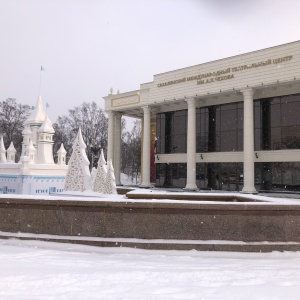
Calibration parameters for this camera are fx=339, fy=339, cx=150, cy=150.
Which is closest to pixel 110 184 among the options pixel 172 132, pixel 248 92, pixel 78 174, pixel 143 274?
pixel 78 174

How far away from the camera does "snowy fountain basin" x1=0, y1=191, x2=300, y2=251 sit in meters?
7.70

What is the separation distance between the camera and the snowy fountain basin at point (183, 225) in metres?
7.70

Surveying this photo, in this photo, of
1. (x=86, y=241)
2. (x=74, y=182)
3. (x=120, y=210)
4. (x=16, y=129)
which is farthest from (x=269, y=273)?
(x=16, y=129)

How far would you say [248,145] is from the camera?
94.7 ft

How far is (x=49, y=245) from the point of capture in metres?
7.90

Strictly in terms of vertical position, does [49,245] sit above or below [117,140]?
below

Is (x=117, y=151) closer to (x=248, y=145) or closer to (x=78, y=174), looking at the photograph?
(x=248, y=145)

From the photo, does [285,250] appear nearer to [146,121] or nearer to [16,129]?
[146,121]

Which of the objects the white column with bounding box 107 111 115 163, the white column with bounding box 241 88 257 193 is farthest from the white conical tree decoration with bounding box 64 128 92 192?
the white column with bounding box 107 111 115 163

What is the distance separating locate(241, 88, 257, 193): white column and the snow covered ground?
21.7 metres

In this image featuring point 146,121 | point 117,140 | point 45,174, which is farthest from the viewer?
point 117,140

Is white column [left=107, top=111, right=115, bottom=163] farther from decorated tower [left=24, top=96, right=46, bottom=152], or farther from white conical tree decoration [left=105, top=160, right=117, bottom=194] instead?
white conical tree decoration [left=105, top=160, right=117, bottom=194]

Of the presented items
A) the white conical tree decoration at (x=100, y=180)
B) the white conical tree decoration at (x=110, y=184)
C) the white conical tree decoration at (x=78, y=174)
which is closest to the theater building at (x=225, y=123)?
the white conical tree decoration at (x=110, y=184)

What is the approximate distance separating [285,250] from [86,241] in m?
4.54
